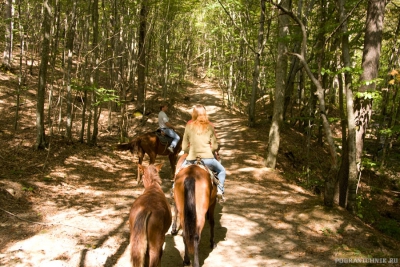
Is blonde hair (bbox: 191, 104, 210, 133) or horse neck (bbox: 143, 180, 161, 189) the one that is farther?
blonde hair (bbox: 191, 104, 210, 133)

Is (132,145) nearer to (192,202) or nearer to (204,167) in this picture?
(204,167)

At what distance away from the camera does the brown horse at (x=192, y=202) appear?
15.1 ft

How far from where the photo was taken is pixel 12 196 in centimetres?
691

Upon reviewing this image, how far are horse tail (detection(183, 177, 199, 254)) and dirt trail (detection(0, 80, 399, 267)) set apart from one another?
0.85m

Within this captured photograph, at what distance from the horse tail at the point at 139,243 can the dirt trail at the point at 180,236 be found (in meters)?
1.80

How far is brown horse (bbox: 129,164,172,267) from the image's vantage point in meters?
3.47

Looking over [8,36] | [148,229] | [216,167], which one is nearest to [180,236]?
[216,167]

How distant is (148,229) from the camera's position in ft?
11.8

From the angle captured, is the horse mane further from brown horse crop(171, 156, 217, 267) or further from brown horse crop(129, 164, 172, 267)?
brown horse crop(129, 164, 172, 267)

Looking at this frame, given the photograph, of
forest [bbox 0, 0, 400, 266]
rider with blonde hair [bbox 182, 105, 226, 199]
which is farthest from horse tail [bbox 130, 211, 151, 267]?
forest [bbox 0, 0, 400, 266]

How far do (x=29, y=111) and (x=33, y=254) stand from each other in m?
13.8

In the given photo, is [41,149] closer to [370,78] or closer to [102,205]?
[102,205]

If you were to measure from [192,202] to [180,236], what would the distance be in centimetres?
191

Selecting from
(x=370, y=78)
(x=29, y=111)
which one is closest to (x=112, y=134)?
(x=29, y=111)
